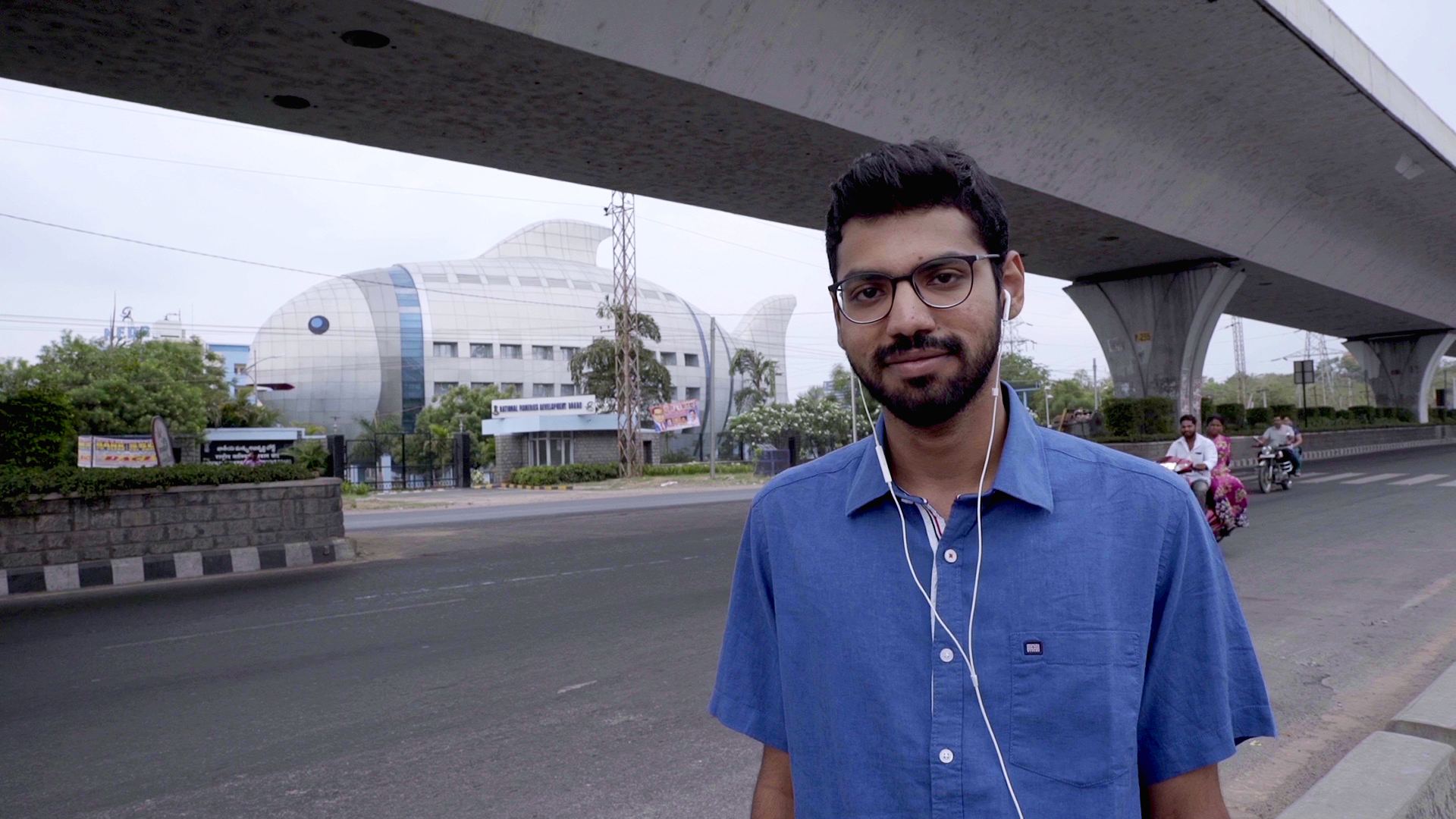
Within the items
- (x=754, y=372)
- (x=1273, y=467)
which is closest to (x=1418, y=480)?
(x=1273, y=467)

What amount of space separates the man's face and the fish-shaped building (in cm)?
7260

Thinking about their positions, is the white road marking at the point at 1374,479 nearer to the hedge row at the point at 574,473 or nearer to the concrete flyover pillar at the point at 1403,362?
the hedge row at the point at 574,473

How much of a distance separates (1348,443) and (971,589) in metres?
38.7

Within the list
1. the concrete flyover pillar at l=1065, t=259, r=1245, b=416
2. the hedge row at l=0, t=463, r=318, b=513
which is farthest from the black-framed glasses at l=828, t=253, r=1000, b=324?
the concrete flyover pillar at l=1065, t=259, r=1245, b=416

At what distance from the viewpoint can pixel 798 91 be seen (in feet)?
36.2

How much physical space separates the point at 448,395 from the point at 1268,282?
44.9 m

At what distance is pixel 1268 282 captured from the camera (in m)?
25.9

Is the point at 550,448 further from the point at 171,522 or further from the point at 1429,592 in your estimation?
the point at 1429,592

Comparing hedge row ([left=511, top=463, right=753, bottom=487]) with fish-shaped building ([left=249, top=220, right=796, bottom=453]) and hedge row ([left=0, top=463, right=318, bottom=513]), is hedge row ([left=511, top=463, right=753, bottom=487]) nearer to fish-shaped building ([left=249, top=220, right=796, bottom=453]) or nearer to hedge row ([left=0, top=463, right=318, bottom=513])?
hedge row ([left=0, top=463, right=318, bottom=513])

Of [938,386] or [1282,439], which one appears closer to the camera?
[938,386]

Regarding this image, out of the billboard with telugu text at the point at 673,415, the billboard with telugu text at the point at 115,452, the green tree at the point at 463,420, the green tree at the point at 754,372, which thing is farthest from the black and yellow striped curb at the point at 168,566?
the green tree at the point at 754,372

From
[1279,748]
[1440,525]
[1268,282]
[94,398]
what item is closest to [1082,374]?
[1268,282]

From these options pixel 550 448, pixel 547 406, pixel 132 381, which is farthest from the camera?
pixel 547 406

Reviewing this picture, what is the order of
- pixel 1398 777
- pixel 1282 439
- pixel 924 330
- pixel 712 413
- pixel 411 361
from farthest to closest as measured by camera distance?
pixel 411 361
pixel 712 413
pixel 1282 439
pixel 1398 777
pixel 924 330
